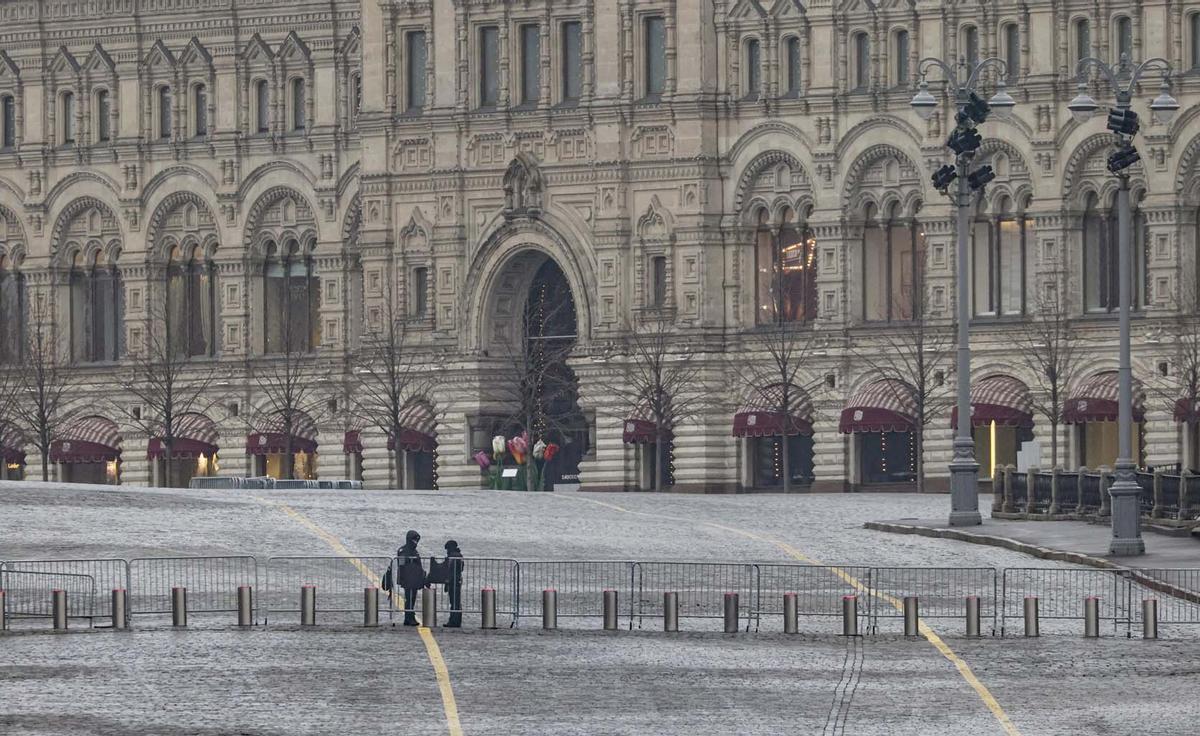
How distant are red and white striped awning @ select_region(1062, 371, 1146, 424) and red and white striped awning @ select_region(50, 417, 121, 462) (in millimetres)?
32507

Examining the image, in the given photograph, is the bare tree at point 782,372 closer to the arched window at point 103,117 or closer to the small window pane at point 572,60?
the small window pane at point 572,60

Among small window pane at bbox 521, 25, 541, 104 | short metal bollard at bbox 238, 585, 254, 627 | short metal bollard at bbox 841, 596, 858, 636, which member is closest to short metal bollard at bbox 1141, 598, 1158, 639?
short metal bollard at bbox 841, 596, 858, 636

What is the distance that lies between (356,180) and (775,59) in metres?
15.5

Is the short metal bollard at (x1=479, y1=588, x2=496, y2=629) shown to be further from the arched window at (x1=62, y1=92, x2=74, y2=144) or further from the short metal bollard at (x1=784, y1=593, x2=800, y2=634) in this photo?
the arched window at (x1=62, y1=92, x2=74, y2=144)

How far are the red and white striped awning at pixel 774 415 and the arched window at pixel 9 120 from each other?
2876 centimetres

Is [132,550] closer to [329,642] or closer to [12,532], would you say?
[12,532]

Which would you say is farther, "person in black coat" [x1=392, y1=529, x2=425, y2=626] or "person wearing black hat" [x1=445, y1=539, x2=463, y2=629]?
"person in black coat" [x1=392, y1=529, x2=425, y2=626]

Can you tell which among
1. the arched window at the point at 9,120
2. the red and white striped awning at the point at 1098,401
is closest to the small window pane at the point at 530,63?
the arched window at the point at 9,120

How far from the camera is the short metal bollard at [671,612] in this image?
159 ft

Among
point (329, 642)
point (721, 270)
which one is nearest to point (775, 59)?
point (721, 270)

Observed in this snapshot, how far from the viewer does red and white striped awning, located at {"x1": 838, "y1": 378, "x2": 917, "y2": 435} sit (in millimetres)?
99625

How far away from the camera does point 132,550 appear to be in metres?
59.8

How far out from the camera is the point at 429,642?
46594 millimetres

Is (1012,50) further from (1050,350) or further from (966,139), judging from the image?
(966,139)
